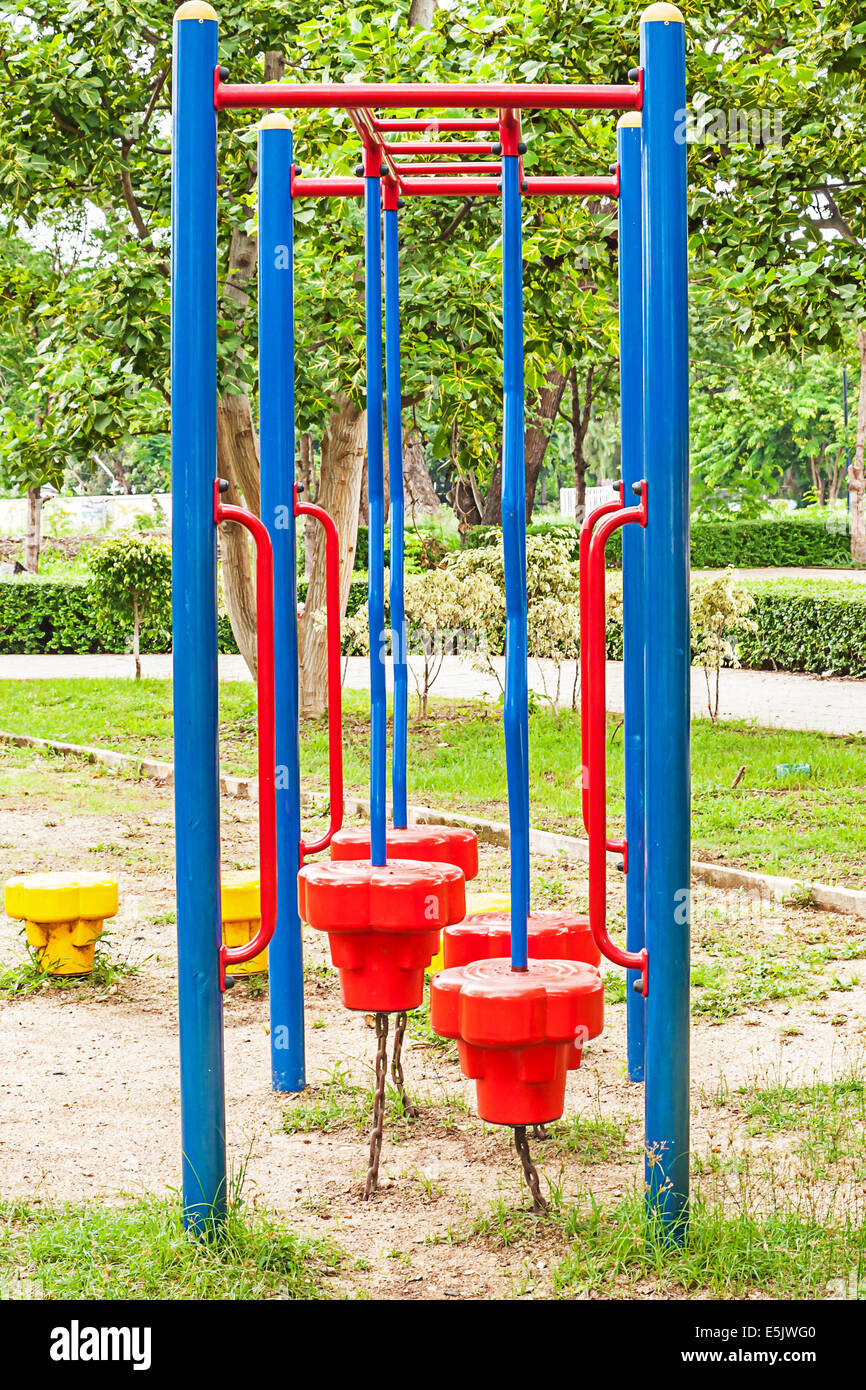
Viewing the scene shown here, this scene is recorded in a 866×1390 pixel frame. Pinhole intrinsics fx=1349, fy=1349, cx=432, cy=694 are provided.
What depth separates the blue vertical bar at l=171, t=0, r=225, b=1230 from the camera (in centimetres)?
277

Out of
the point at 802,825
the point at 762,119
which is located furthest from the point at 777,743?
the point at 762,119

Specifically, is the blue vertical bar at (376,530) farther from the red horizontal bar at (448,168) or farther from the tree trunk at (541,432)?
the tree trunk at (541,432)

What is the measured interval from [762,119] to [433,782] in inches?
170

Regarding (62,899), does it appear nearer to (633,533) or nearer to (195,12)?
(633,533)

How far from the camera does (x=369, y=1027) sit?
176 inches

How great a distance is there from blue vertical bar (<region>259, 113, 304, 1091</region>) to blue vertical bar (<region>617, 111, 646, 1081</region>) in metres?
0.90

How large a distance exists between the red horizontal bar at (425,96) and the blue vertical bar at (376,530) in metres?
0.48

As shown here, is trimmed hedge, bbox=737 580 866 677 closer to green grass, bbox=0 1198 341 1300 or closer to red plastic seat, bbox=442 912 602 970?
red plastic seat, bbox=442 912 602 970

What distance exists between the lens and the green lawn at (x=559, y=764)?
6938 mm

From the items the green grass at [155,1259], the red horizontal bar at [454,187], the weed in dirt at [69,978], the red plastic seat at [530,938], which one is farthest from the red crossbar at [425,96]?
the weed in dirt at [69,978]

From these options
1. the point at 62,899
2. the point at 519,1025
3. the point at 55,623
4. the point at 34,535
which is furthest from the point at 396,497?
the point at 34,535

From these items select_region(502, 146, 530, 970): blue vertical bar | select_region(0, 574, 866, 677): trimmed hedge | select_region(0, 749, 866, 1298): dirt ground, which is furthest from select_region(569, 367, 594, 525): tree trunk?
select_region(502, 146, 530, 970): blue vertical bar
